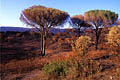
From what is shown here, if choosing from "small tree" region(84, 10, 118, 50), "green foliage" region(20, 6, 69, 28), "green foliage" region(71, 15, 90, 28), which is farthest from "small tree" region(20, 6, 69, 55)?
"green foliage" region(71, 15, 90, 28)

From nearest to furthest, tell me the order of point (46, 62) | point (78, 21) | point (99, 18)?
point (46, 62) → point (99, 18) → point (78, 21)

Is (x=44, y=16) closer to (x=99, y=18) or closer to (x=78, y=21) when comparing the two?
(x=99, y=18)

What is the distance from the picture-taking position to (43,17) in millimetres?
13094

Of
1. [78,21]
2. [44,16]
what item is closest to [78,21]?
[78,21]

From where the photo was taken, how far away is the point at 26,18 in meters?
14.4

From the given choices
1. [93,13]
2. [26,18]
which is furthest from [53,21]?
[93,13]

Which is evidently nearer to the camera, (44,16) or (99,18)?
(44,16)

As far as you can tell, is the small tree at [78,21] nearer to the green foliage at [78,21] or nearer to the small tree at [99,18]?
the green foliage at [78,21]

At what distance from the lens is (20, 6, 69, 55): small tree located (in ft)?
42.6

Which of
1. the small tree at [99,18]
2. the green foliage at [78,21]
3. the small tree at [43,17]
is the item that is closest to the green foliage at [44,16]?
the small tree at [43,17]

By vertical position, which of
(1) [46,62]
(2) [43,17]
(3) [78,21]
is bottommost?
(1) [46,62]

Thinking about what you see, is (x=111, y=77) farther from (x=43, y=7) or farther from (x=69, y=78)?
(x=43, y=7)

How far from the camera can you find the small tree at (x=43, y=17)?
12977 millimetres

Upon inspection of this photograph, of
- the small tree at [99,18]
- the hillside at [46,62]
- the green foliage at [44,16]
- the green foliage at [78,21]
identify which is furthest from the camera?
the green foliage at [78,21]
